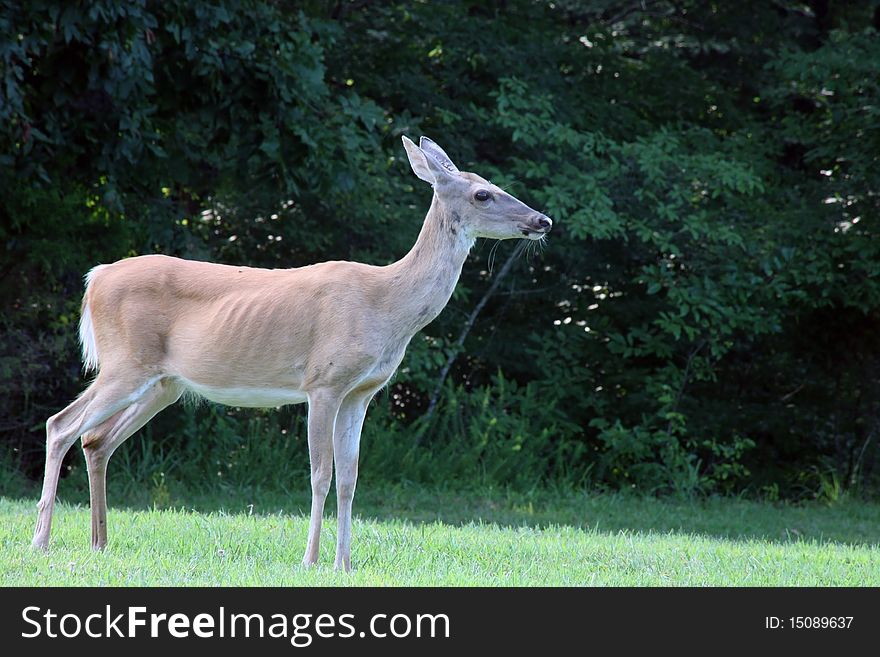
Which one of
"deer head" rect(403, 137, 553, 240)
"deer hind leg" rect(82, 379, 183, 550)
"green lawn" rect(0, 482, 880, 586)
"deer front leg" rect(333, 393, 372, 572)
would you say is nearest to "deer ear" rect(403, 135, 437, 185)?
"deer head" rect(403, 137, 553, 240)

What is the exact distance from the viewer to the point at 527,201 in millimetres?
12570

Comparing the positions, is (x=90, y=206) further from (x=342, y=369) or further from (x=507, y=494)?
(x=342, y=369)

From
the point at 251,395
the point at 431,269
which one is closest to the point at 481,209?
the point at 431,269

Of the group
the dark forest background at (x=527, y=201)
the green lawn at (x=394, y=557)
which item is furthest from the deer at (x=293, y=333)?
the dark forest background at (x=527, y=201)

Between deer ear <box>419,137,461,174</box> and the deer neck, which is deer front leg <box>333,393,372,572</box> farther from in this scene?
deer ear <box>419,137,461,174</box>

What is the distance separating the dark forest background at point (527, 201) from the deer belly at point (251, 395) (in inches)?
149

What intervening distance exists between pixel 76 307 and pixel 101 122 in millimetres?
1667

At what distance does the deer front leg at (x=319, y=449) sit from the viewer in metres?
5.75

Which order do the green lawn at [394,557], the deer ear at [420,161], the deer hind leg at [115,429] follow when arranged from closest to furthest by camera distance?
1. the green lawn at [394,557]
2. the deer ear at [420,161]
3. the deer hind leg at [115,429]

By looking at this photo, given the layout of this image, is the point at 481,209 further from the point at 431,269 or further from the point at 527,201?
the point at 527,201

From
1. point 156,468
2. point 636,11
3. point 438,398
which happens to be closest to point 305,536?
point 156,468

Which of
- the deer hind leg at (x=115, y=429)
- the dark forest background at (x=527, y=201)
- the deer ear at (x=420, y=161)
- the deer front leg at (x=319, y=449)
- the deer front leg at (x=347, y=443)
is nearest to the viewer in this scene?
the deer front leg at (x=319, y=449)

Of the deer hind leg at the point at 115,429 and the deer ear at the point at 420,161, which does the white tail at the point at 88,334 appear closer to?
the deer hind leg at the point at 115,429

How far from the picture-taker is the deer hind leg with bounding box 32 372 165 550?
6.09 m
